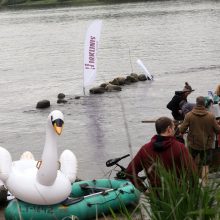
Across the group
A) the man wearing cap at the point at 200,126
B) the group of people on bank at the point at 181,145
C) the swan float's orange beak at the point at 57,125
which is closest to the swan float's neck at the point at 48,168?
the swan float's orange beak at the point at 57,125

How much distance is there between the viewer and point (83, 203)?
8.98m

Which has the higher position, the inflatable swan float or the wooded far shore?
the inflatable swan float

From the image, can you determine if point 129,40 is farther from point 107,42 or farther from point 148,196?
point 148,196

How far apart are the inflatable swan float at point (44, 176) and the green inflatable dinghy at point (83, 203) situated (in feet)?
0.45

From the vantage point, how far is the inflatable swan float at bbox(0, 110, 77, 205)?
336 inches

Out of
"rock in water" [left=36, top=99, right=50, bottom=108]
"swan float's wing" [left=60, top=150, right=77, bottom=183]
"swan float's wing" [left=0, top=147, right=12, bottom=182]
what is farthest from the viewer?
"rock in water" [left=36, top=99, right=50, bottom=108]

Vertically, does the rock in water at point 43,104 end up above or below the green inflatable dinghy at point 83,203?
below

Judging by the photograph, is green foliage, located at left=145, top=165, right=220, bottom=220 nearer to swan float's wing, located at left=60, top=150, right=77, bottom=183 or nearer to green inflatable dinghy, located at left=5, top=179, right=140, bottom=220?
green inflatable dinghy, located at left=5, top=179, right=140, bottom=220

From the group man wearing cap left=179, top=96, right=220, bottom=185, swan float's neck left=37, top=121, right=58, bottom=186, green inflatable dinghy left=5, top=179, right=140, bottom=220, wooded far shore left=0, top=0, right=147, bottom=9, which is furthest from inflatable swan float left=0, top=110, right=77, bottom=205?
wooded far shore left=0, top=0, right=147, bottom=9

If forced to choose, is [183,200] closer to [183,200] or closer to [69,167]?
[183,200]

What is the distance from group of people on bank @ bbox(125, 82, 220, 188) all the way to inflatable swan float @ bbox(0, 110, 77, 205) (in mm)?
1993

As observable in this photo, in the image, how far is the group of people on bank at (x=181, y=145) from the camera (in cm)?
564

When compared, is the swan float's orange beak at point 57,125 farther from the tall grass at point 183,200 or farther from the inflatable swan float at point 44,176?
the tall grass at point 183,200

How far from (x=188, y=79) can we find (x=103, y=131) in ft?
41.9
